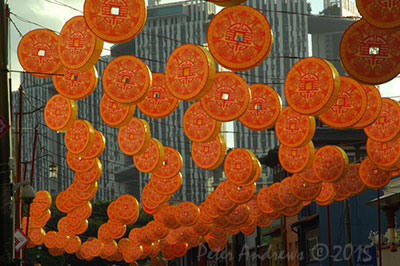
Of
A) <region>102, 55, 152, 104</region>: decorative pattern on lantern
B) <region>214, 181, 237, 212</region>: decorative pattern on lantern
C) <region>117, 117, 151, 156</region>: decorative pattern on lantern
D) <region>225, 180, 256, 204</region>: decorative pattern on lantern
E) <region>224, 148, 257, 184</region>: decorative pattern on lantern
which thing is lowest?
<region>214, 181, 237, 212</region>: decorative pattern on lantern

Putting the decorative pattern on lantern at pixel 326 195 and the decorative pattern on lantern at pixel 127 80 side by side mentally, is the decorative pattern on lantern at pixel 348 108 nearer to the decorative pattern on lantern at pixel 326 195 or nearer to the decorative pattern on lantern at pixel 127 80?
the decorative pattern on lantern at pixel 127 80

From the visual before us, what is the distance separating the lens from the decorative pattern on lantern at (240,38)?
1234 centimetres

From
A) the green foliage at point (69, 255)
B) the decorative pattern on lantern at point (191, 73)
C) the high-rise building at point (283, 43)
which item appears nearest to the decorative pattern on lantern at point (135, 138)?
the decorative pattern on lantern at point (191, 73)

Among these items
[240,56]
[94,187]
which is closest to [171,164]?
[94,187]

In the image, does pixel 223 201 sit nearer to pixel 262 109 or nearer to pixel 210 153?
pixel 210 153

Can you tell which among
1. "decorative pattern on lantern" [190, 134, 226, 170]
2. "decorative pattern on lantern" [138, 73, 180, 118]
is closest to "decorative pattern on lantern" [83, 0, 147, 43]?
"decorative pattern on lantern" [138, 73, 180, 118]

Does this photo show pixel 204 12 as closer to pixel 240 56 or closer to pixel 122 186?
pixel 122 186

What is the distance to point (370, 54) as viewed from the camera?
12.2m

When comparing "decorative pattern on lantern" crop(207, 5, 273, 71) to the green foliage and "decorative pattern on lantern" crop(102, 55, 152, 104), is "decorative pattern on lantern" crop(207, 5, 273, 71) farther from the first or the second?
the green foliage

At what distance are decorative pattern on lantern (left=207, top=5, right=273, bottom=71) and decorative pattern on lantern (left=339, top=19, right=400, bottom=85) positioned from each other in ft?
4.55

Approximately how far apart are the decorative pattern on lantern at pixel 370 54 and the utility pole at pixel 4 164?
20.6ft

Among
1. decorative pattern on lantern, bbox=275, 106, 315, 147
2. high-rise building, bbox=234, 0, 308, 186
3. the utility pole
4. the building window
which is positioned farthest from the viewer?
high-rise building, bbox=234, 0, 308, 186

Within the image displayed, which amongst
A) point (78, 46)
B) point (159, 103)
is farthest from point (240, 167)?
point (78, 46)

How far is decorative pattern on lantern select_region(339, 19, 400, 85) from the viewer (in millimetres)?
12062
